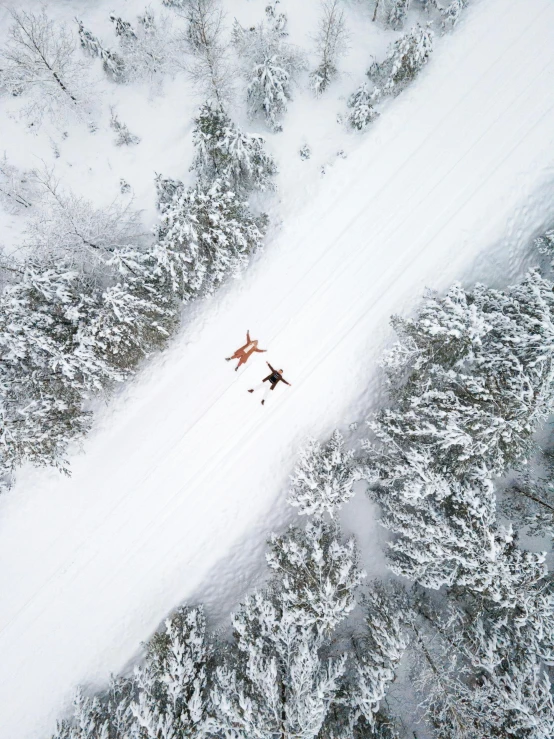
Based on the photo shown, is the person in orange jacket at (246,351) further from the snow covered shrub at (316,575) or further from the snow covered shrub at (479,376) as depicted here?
the snow covered shrub at (316,575)

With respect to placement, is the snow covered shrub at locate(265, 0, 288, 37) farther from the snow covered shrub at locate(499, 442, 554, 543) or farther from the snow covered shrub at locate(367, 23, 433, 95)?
the snow covered shrub at locate(499, 442, 554, 543)

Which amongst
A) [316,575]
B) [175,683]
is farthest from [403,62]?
[175,683]

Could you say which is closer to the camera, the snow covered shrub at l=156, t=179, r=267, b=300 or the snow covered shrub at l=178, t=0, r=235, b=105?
the snow covered shrub at l=156, t=179, r=267, b=300

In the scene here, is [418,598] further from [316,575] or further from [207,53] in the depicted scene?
[207,53]

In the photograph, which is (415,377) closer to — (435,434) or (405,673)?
(435,434)

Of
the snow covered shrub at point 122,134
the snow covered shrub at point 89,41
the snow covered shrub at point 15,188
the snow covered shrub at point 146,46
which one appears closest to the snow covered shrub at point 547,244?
the snow covered shrub at point 146,46

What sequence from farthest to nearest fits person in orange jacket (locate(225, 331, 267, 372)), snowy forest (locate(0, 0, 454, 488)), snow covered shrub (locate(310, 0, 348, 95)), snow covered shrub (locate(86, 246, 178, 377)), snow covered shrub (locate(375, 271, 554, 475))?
snow covered shrub (locate(310, 0, 348, 95)) < person in orange jacket (locate(225, 331, 267, 372)) < snowy forest (locate(0, 0, 454, 488)) < snow covered shrub (locate(86, 246, 178, 377)) < snow covered shrub (locate(375, 271, 554, 475))

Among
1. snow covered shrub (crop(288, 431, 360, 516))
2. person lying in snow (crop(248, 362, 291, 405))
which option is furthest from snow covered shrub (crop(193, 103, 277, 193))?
snow covered shrub (crop(288, 431, 360, 516))
